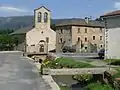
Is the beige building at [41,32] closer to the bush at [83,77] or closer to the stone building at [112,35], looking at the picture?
the stone building at [112,35]

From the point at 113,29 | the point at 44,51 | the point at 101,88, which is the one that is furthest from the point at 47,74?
the point at 44,51

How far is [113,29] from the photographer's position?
130 feet

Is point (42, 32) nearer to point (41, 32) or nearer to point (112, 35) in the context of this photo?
point (41, 32)

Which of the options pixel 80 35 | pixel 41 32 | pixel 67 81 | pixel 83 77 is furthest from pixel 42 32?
pixel 67 81

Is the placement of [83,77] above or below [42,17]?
below

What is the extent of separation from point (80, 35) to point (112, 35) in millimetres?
51270

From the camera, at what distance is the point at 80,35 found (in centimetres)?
9088

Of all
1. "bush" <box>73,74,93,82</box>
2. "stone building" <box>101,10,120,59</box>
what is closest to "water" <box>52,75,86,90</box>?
"bush" <box>73,74,93,82</box>

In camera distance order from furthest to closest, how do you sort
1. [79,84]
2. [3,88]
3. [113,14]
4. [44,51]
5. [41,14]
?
[41,14]
[44,51]
[113,14]
[79,84]
[3,88]

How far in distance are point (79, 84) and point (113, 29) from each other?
15.7 metres

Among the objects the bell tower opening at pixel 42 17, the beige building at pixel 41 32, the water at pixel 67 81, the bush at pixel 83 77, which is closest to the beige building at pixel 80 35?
the beige building at pixel 41 32

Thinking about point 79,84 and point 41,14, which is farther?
point 41,14

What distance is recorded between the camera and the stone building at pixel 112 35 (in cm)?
3884

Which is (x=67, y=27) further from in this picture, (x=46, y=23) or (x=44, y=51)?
(x=44, y=51)
